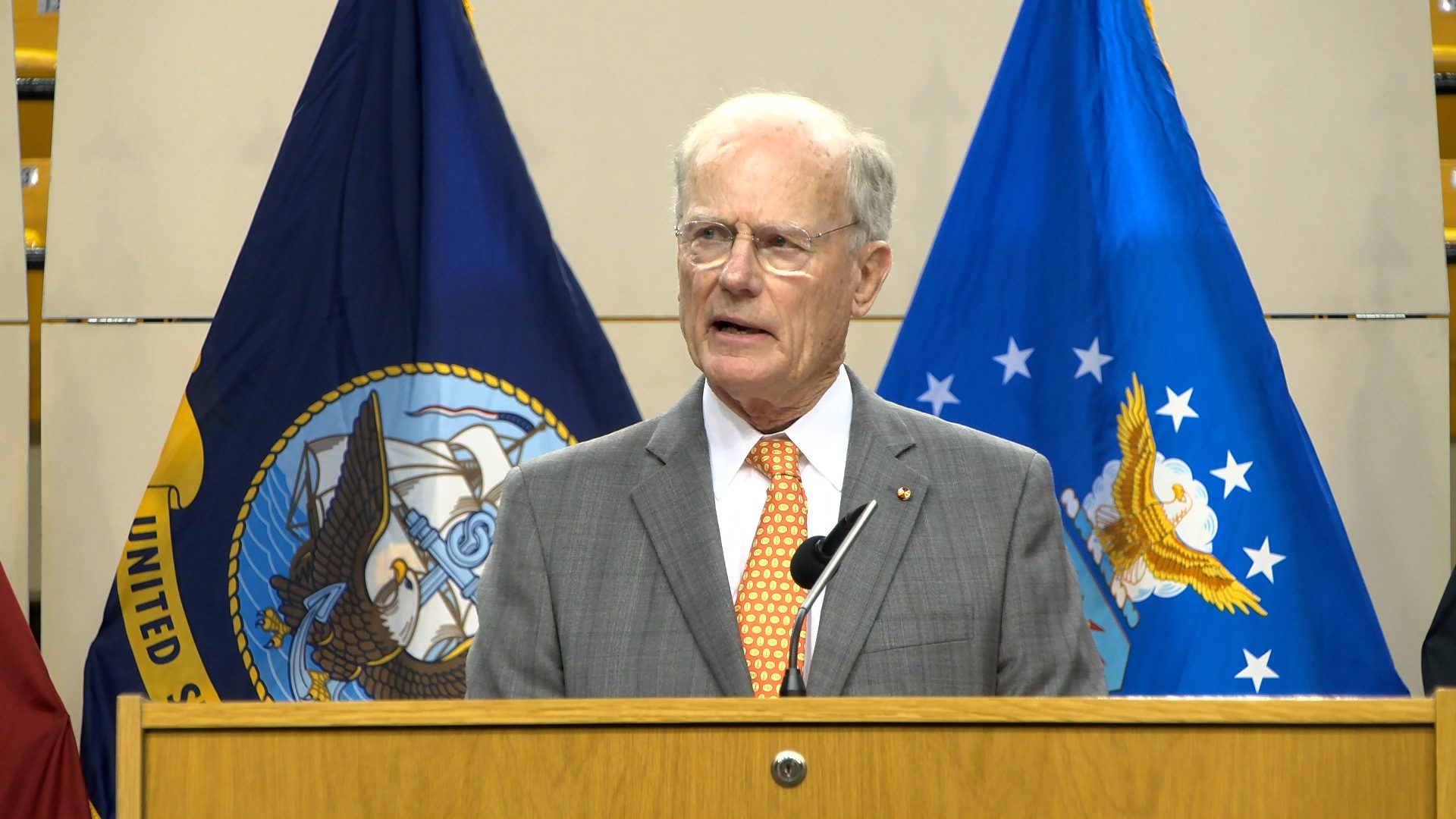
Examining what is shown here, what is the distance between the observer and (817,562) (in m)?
1.37

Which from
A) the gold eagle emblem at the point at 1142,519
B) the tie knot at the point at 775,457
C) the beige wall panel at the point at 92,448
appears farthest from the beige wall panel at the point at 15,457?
the gold eagle emblem at the point at 1142,519

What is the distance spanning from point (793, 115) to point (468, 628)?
4.28ft

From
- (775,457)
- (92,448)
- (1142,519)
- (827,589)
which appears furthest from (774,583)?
(92,448)

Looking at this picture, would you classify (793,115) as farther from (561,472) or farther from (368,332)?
(368,332)

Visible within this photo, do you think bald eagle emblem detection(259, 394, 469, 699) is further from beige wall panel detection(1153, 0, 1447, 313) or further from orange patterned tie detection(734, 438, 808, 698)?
beige wall panel detection(1153, 0, 1447, 313)

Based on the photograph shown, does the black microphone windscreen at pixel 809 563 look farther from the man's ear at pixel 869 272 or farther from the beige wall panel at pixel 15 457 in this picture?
the beige wall panel at pixel 15 457

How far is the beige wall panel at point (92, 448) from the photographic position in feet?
9.55

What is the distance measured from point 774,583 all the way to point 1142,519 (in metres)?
1.19

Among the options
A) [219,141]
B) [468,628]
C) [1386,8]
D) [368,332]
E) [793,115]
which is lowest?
[468,628]

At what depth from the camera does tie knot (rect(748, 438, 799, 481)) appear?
1.80 m

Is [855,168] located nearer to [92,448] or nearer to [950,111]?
[950,111]

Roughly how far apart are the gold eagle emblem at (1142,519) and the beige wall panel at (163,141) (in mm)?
1786

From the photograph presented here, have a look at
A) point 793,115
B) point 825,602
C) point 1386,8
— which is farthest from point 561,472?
point 1386,8

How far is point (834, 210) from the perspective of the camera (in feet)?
6.06
